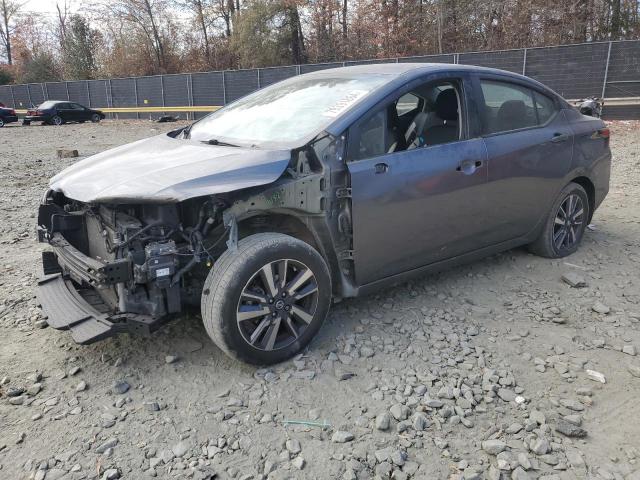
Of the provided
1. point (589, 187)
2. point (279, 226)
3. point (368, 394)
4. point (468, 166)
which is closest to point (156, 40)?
point (589, 187)

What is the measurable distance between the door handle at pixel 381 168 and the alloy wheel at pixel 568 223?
219 cm

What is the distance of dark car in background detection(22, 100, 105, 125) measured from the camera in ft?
87.5

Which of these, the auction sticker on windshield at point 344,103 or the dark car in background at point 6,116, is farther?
the dark car in background at point 6,116

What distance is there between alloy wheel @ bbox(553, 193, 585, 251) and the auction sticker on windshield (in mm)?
2347

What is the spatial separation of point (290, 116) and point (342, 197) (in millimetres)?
812

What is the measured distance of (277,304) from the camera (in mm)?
3176

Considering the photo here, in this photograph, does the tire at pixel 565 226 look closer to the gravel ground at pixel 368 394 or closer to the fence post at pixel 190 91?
the gravel ground at pixel 368 394

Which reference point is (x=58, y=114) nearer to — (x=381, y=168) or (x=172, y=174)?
(x=172, y=174)

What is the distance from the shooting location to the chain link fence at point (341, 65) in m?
15.9

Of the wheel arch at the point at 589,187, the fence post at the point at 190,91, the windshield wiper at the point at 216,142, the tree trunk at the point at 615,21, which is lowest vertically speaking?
the wheel arch at the point at 589,187

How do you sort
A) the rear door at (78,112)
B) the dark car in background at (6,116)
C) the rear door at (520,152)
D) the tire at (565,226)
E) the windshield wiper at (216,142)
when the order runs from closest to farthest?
the windshield wiper at (216,142) < the rear door at (520,152) < the tire at (565,226) < the dark car in background at (6,116) < the rear door at (78,112)

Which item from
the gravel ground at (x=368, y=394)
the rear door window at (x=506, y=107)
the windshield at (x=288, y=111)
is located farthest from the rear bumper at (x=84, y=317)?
the rear door window at (x=506, y=107)

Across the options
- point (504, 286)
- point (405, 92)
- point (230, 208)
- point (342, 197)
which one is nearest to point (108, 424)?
point (230, 208)

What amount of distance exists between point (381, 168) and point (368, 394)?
1.39 meters
